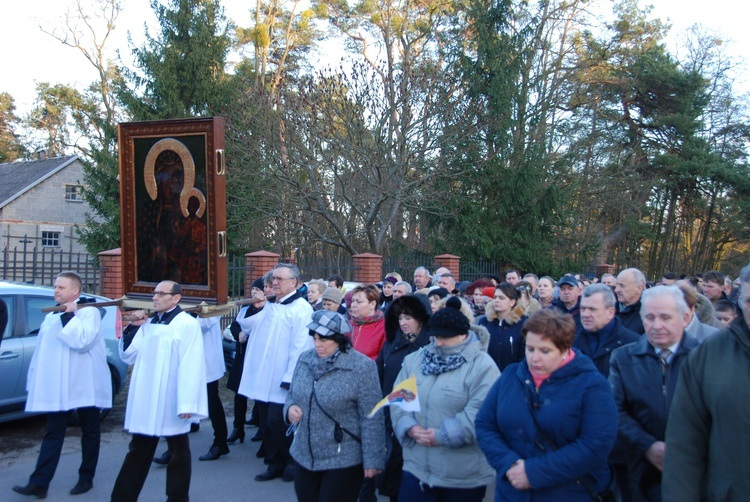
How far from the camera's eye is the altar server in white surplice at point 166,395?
5.04 m

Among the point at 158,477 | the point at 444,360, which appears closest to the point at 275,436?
the point at 158,477

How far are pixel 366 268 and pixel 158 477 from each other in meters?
9.31

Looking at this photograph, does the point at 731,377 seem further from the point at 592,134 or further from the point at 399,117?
the point at 592,134

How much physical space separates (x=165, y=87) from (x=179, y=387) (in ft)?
63.5

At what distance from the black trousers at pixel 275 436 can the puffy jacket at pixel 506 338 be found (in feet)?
6.74

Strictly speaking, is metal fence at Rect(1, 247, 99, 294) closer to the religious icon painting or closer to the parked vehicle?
the parked vehicle

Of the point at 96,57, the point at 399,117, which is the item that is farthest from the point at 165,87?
the point at 96,57

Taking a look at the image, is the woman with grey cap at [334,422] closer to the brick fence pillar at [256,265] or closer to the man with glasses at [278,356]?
the man with glasses at [278,356]

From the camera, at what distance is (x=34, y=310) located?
7.81 meters

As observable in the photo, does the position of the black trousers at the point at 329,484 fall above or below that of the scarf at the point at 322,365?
below

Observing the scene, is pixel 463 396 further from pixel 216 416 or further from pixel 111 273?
pixel 111 273

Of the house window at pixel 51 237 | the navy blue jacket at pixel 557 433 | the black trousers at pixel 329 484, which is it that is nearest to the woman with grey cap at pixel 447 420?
the black trousers at pixel 329 484

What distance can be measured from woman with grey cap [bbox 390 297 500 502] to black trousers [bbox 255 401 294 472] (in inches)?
91.3

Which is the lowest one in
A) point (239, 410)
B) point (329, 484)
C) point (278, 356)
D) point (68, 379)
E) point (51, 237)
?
point (239, 410)
